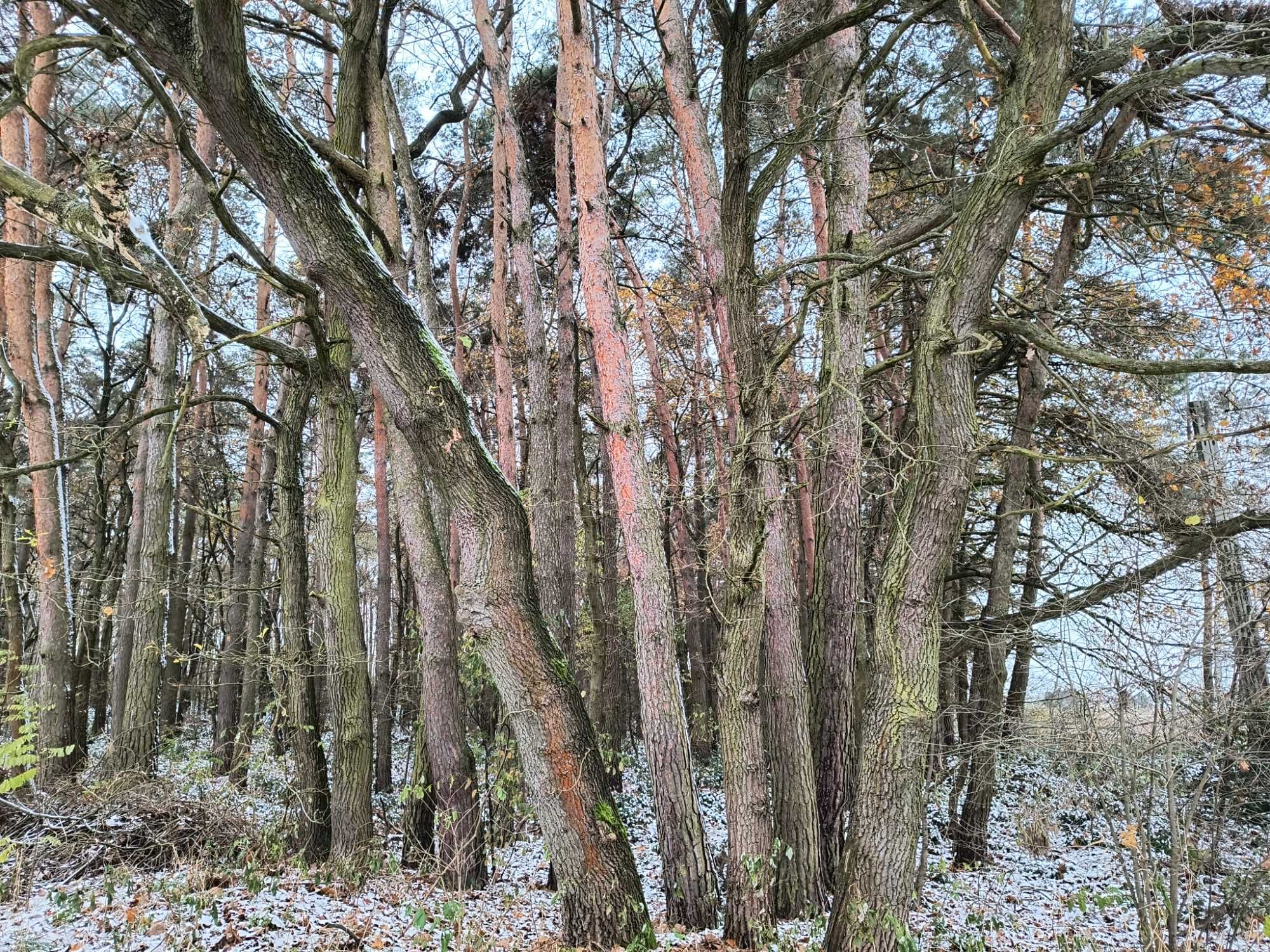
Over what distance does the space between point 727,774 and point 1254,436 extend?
208 inches

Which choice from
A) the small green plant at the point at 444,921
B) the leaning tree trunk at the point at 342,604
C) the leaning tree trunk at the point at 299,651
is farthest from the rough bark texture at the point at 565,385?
the small green plant at the point at 444,921

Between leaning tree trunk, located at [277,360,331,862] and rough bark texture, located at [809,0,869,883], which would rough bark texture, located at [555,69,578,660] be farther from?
rough bark texture, located at [809,0,869,883]

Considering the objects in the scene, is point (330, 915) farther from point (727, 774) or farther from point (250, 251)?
point (250, 251)

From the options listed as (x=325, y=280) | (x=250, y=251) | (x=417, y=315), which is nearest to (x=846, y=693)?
(x=417, y=315)

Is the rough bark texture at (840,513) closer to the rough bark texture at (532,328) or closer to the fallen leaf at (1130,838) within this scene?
the fallen leaf at (1130,838)

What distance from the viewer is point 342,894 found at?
5.11 m

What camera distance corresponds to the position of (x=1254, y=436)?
593 cm

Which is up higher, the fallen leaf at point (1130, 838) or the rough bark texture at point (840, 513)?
the rough bark texture at point (840, 513)

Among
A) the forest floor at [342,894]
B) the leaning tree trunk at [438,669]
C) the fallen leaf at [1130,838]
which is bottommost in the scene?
the forest floor at [342,894]

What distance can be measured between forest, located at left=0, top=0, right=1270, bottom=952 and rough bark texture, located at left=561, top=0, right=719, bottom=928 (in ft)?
0.10

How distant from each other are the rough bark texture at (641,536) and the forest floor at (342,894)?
41cm

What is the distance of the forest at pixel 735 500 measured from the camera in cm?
395

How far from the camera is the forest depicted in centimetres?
395

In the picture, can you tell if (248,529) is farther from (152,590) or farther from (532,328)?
(532,328)
